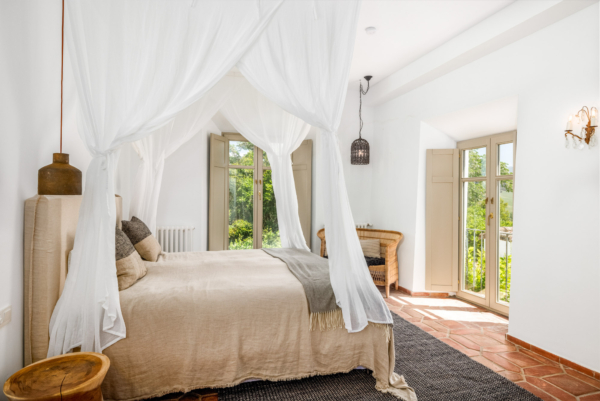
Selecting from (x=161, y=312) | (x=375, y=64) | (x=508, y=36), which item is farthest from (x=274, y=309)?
(x=375, y=64)

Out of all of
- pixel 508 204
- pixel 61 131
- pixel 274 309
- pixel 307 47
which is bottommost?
pixel 274 309

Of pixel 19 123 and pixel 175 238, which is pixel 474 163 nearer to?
pixel 175 238

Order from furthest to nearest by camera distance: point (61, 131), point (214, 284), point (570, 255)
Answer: point (570, 255) → point (214, 284) → point (61, 131)

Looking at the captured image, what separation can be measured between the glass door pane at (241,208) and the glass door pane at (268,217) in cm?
18

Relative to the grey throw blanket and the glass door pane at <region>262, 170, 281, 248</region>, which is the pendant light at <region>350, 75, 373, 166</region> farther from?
the grey throw blanket

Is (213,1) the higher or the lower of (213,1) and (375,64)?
the lower

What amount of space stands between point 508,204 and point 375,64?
2209 mm

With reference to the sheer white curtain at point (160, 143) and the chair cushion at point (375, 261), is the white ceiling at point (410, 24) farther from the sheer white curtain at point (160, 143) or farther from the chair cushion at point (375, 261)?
the chair cushion at point (375, 261)

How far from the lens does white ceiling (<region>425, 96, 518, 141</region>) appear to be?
339cm

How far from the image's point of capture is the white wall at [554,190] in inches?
97.1

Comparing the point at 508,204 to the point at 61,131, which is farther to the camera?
the point at 508,204

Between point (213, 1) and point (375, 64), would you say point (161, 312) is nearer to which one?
point (213, 1)

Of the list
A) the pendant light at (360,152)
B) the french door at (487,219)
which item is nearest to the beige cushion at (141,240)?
the pendant light at (360,152)

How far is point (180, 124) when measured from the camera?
3715mm
